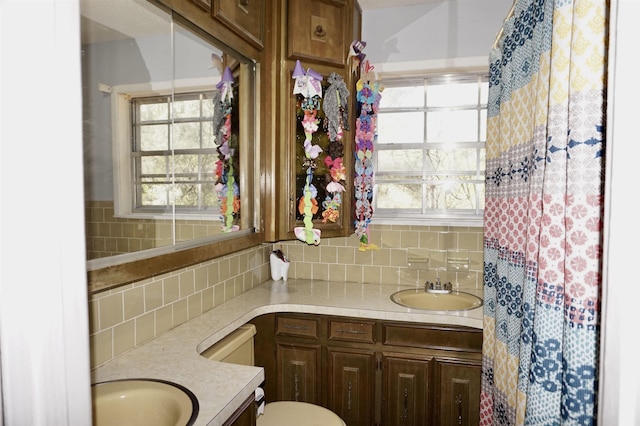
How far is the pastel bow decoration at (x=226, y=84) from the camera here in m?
2.00

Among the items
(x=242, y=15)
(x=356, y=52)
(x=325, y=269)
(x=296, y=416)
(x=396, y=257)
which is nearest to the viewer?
(x=296, y=416)

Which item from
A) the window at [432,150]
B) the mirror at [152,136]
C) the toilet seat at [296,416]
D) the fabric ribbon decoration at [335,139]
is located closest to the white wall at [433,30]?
the window at [432,150]

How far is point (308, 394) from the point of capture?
2.40 meters

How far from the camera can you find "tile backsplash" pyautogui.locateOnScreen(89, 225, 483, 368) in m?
1.86

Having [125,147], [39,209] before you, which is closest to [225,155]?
[125,147]

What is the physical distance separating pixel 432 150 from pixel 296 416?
190 centimetres

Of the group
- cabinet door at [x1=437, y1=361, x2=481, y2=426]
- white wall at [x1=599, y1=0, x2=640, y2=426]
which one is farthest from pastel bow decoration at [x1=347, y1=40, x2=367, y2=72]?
white wall at [x1=599, y1=0, x2=640, y2=426]

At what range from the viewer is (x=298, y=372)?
241 centimetres

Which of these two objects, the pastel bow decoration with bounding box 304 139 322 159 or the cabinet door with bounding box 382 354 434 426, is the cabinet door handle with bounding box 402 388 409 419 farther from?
the pastel bow decoration with bounding box 304 139 322 159

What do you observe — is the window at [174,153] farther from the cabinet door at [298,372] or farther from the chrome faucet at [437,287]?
the chrome faucet at [437,287]

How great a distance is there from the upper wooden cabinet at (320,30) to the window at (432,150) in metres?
0.59

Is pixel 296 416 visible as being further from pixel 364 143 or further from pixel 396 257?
pixel 364 143

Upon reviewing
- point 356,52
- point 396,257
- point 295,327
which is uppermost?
point 356,52

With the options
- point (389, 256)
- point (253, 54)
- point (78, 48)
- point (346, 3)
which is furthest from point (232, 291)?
point (78, 48)
